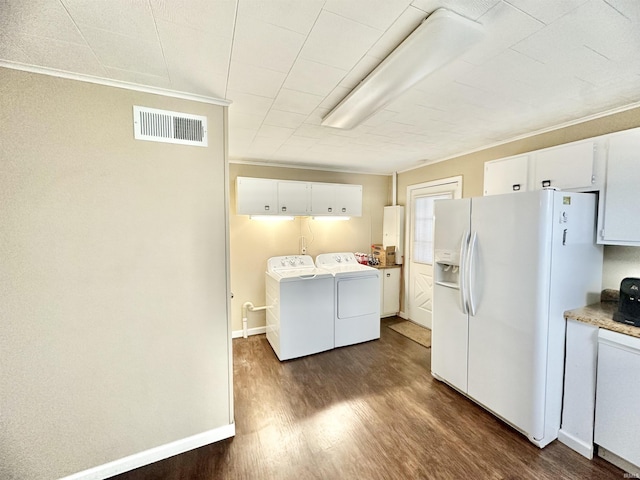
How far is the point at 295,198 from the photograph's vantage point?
3762 mm

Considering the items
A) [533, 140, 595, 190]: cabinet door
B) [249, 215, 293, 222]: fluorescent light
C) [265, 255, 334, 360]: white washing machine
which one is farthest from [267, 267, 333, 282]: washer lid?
A: [533, 140, 595, 190]: cabinet door

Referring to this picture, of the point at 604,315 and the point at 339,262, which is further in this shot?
the point at 339,262

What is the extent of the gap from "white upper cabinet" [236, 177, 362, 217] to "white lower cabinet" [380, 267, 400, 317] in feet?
3.83

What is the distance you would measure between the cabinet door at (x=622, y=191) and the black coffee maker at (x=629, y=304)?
1.16 ft

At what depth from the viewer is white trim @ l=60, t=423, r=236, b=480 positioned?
1.66 metres

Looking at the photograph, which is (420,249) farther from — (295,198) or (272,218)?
(272,218)

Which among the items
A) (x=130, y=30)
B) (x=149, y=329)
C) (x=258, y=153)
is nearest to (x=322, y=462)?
(x=149, y=329)

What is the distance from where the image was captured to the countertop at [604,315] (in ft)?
5.43

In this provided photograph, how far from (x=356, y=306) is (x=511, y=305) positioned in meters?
1.84

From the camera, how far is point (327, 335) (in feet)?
11.0

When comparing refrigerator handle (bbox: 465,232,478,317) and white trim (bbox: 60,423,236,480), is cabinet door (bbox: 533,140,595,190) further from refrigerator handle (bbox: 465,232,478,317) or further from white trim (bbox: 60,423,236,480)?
white trim (bbox: 60,423,236,480)

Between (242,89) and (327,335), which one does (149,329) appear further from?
(327,335)

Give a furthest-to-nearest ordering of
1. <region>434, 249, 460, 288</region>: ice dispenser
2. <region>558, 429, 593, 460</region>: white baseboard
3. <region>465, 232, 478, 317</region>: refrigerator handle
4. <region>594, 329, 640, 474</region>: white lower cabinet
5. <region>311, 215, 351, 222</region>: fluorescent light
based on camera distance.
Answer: <region>311, 215, 351, 222</region>: fluorescent light
<region>434, 249, 460, 288</region>: ice dispenser
<region>465, 232, 478, 317</region>: refrigerator handle
<region>558, 429, 593, 460</region>: white baseboard
<region>594, 329, 640, 474</region>: white lower cabinet

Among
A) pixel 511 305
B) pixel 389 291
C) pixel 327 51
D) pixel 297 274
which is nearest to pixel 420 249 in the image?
pixel 389 291
